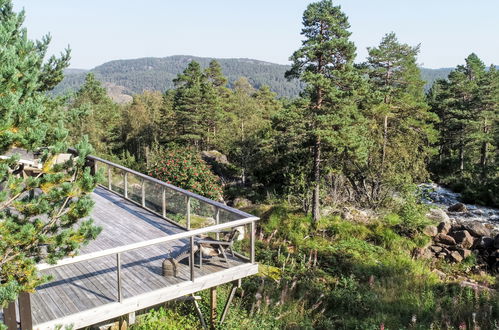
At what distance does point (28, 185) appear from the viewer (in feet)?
12.5

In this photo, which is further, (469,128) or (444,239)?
(469,128)

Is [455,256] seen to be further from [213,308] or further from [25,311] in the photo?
[25,311]

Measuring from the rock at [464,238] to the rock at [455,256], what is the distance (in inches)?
Result: 34.6

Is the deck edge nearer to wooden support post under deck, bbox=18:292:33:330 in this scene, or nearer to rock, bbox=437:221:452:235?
wooden support post under deck, bbox=18:292:33:330

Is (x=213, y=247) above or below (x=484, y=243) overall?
above

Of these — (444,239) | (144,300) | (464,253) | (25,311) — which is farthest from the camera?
(444,239)

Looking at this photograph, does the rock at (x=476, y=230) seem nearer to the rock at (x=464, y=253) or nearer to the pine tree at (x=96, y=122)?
the rock at (x=464, y=253)

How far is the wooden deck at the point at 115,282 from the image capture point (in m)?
5.28

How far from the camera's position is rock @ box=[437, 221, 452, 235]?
15214 millimetres

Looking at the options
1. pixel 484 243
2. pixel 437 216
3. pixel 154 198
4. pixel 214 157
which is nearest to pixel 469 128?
pixel 437 216

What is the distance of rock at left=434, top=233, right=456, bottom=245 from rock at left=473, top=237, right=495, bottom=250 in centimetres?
83

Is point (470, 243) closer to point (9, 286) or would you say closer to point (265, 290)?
point (265, 290)

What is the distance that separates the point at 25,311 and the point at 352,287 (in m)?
7.56

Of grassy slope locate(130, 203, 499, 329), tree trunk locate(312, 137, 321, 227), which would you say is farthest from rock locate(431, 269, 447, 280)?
tree trunk locate(312, 137, 321, 227)
